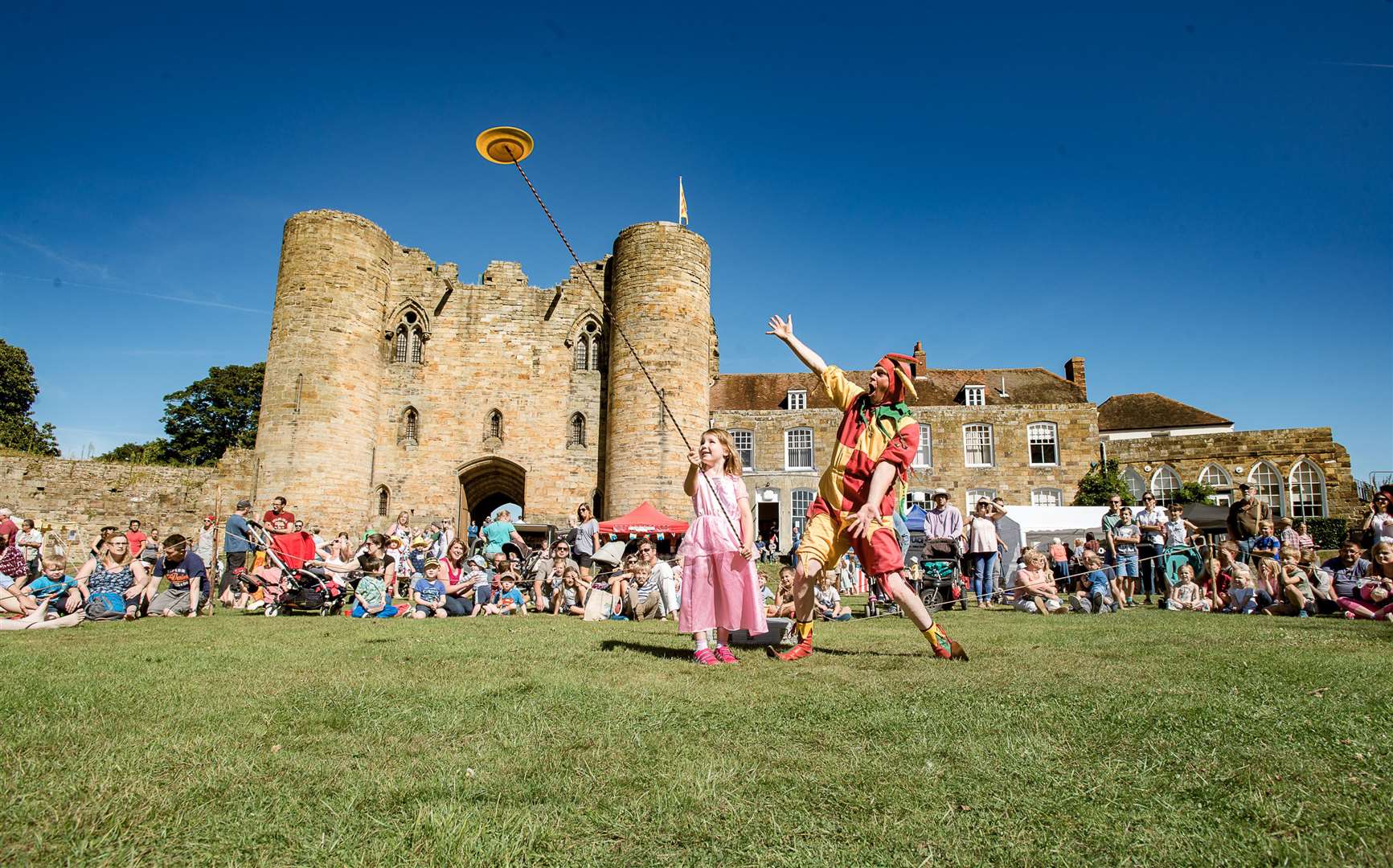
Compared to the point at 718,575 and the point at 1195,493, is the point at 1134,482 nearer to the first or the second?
the point at 1195,493

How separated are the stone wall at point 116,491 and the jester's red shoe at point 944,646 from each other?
81.6 feet

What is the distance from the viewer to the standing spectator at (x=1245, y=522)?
1262cm

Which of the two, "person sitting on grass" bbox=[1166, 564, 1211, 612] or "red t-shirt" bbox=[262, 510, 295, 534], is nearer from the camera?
"person sitting on grass" bbox=[1166, 564, 1211, 612]

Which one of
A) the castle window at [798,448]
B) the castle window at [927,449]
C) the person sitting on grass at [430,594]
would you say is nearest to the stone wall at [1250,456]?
the castle window at [927,449]

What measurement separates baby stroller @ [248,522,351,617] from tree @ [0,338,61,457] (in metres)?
42.6

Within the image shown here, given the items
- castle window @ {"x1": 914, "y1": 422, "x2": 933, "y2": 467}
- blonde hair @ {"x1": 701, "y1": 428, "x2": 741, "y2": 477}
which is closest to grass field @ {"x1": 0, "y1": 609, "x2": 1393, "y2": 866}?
blonde hair @ {"x1": 701, "y1": 428, "x2": 741, "y2": 477}

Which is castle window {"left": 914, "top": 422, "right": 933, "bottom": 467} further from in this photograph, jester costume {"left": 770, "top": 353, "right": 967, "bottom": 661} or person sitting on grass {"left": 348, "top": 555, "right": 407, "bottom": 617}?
jester costume {"left": 770, "top": 353, "right": 967, "bottom": 661}

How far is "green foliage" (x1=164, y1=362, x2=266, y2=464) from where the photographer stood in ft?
163

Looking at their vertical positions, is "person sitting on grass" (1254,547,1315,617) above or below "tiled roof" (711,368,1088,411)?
below

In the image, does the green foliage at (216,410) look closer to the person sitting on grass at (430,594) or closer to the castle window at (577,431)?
the castle window at (577,431)

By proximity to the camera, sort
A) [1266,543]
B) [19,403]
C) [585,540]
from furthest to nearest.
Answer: [19,403] → [585,540] → [1266,543]

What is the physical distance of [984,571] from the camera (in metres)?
12.8

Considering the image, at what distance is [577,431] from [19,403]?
39.8m

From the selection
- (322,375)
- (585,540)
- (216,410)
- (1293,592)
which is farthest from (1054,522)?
(216,410)
